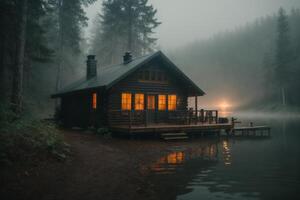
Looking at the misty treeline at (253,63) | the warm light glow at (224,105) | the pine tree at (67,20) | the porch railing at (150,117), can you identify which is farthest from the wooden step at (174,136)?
the warm light glow at (224,105)

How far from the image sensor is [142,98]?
864 inches

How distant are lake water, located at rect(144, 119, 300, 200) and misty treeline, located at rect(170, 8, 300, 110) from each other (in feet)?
161

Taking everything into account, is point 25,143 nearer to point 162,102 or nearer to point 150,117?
point 150,117

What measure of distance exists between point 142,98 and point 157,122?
243 cm

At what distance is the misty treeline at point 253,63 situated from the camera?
6056cm

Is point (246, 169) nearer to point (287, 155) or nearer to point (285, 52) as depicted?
point (287, 155)

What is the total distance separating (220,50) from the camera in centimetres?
13888

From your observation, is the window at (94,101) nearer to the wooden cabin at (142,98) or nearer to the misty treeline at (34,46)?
the wooden cabin at (142,98)

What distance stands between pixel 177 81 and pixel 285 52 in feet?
142

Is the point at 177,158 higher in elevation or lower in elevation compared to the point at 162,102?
lower

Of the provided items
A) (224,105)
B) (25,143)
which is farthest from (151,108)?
(224,105)

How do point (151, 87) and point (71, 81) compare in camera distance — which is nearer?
point (151, 87)

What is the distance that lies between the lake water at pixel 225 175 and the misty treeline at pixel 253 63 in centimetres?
4909

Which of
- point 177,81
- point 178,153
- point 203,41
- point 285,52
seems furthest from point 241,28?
point 178,153
